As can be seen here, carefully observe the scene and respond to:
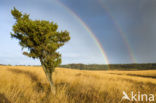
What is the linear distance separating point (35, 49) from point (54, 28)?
1.77 meters

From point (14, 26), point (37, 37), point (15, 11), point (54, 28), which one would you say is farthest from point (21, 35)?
point (54, 28)

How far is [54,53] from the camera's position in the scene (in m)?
6.68

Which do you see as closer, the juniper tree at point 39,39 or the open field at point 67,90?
the open field at point 67,90

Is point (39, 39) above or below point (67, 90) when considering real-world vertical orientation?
above

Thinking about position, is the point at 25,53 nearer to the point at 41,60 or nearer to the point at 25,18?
the point at 41,60

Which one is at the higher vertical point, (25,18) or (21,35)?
(25,18)

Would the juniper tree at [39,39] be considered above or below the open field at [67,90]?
above

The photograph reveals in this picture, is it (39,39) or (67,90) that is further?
(39,39)

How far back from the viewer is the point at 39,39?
20.8 ft

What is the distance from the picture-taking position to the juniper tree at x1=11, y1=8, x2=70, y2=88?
6.14 metres

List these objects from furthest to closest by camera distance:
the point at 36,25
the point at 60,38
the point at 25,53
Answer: the point at 60,38 → the point at 25,53 → the point at 36,25

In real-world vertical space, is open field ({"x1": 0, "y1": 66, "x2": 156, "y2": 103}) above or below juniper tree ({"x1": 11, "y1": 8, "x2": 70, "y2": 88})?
below

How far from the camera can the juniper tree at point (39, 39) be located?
6.14m

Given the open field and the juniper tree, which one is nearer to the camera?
the open field
